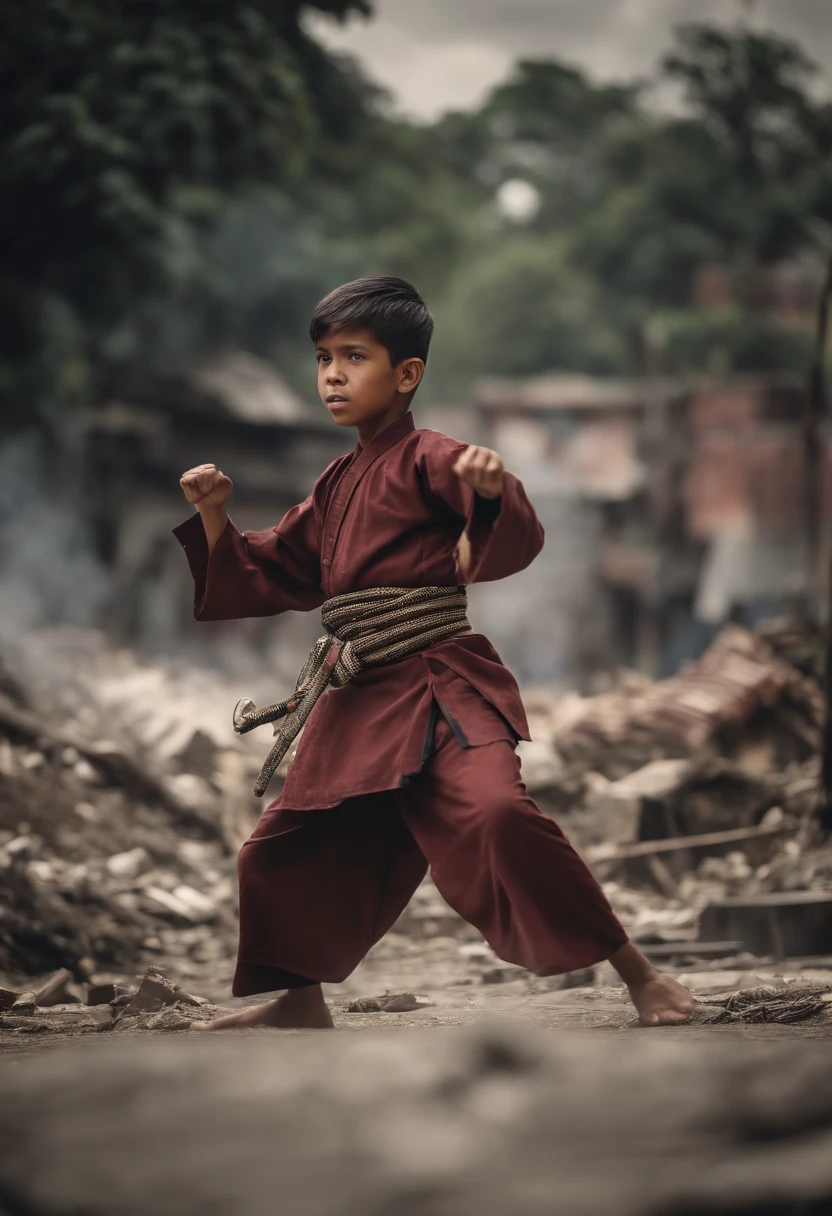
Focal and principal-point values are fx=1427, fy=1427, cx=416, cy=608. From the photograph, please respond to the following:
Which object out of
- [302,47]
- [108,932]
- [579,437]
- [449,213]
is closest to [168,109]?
[302,47]

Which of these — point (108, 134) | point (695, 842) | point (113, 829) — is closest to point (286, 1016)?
point (113, 829)

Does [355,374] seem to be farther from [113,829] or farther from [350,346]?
[113,829]

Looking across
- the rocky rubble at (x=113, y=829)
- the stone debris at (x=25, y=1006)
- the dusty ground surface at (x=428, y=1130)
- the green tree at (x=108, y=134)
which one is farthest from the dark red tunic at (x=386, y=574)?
the green tree at (x=108, y=134)

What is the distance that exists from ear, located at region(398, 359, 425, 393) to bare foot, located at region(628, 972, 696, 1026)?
1.30m

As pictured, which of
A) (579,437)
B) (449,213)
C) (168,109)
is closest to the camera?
(168,109)

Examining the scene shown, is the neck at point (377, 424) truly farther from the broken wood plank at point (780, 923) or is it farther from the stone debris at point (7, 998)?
the broken wood plank at point (780, 923)

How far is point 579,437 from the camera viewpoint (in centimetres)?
2464

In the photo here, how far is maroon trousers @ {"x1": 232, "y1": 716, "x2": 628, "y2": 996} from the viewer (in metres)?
2.69

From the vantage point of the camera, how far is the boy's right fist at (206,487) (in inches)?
118

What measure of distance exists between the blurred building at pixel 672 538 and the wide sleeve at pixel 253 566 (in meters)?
15.0

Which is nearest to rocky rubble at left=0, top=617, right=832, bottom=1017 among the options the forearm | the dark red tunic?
the dark red tunic

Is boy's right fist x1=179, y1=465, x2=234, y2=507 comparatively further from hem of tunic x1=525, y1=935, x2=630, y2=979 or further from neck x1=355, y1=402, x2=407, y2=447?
hem of tunic x1=525, y1=935, x2=630, y2=979

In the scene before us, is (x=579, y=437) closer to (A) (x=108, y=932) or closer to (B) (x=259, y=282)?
(B) (x=259, y=282)

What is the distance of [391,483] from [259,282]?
1695cm
